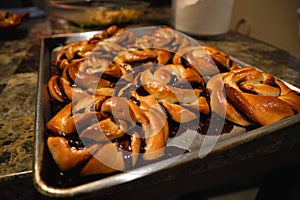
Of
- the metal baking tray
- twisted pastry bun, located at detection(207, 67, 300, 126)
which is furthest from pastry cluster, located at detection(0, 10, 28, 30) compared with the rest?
twisted pastry bun, located at detection(207, 67, 300, 126)

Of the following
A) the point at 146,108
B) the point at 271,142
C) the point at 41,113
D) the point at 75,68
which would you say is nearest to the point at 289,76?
the point at 271,142

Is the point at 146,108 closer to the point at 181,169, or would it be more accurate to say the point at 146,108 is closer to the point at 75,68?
the point at 181,169

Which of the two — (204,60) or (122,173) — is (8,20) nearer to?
(204,60)

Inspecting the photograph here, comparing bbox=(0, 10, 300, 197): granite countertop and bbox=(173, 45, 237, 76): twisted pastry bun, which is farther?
bbox=(173, 45, 237, 76): twisted pastry bun

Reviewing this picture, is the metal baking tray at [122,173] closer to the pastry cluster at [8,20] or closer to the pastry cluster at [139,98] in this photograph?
the pastry cluster at [139,98]

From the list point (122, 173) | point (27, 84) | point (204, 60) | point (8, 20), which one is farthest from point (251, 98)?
point (8, 20)

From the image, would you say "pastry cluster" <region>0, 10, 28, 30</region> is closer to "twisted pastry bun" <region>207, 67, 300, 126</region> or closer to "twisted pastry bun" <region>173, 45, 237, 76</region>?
"twisted pastry bun" <region>173, 45, 237, 76</region>
